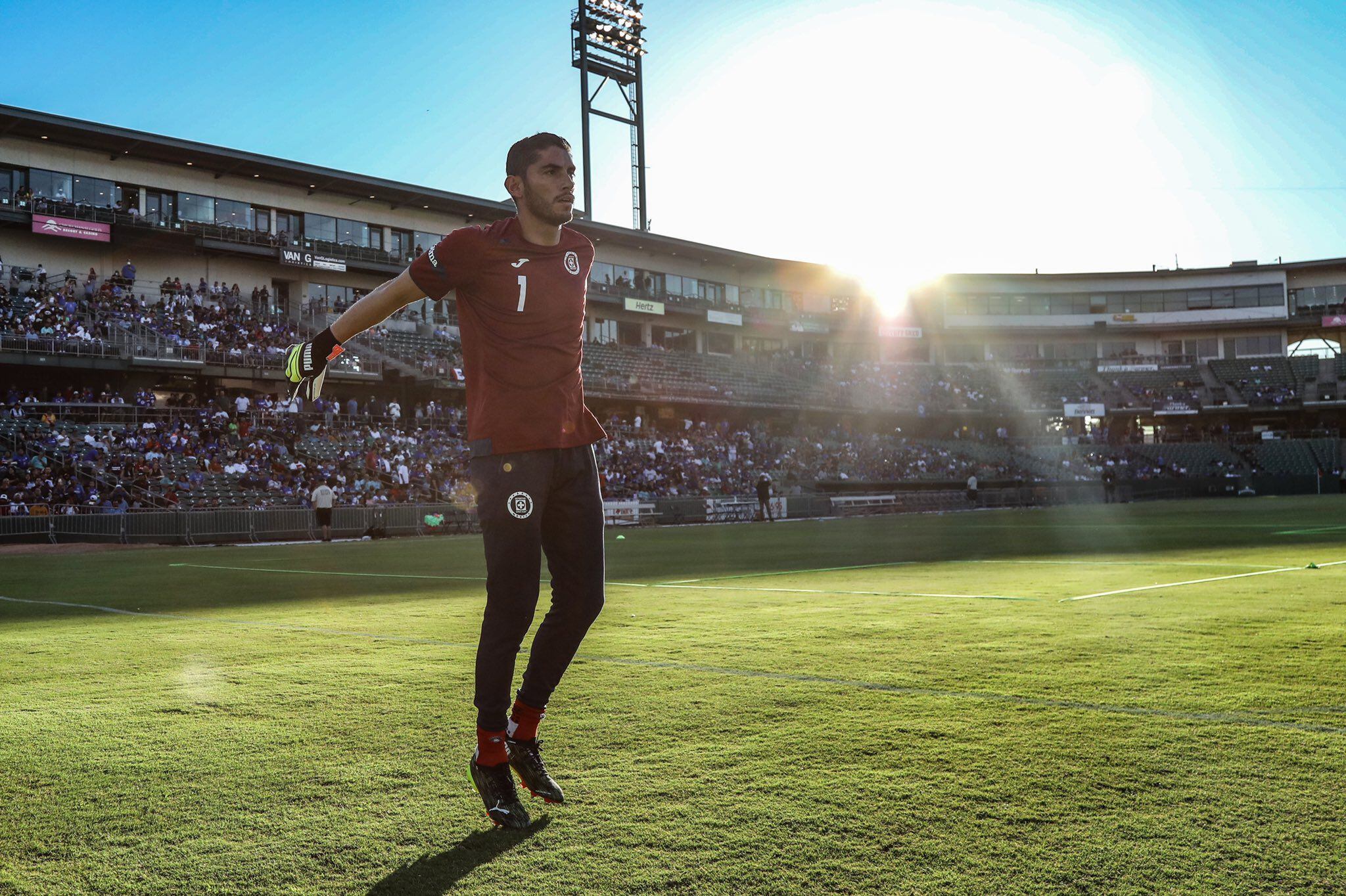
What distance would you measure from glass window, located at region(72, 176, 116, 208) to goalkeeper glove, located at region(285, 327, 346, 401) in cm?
3996

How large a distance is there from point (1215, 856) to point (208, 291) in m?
42.2

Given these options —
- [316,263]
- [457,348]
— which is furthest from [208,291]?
[457,348]

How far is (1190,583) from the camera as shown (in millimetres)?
10680

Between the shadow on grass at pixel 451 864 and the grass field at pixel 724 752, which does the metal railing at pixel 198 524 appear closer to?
the grass field at pixel 724 752

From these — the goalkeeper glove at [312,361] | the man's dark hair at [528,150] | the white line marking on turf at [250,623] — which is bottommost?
the white line marking on turf at [250,623]

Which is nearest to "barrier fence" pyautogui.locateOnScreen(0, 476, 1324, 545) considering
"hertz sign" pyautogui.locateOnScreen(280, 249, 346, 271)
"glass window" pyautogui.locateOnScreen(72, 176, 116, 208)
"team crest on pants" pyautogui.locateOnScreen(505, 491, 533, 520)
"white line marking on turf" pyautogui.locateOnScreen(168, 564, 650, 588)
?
"white line marking on turf" pyautogui.locateOnScreen(168, 564, 650, 588)

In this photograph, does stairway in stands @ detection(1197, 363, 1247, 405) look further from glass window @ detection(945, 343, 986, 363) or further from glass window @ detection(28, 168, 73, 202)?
glass window @ detection(28, 168, 73, 202)

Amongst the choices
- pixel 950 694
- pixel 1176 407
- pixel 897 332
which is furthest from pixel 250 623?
pixel 1176 407

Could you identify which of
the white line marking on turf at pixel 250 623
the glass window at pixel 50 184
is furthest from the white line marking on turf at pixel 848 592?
the glass window at pixel 50 184

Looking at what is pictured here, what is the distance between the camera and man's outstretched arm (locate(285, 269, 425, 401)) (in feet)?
12.6

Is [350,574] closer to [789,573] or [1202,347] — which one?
[789,573]

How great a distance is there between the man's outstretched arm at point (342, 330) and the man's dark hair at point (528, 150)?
61cm

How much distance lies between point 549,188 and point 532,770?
2221 millimetres

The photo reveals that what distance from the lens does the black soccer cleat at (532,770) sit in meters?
3.50
